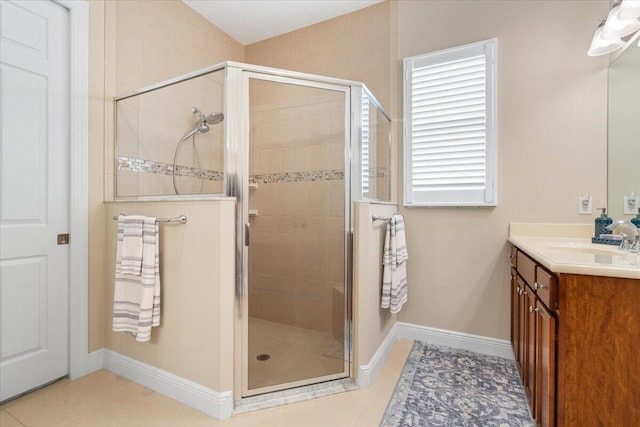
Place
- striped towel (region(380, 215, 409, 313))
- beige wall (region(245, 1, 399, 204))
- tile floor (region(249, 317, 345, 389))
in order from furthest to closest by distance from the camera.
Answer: beige wall (region(245, 1, 399, 204)) → striped towel (region(380, 215, 409, 313)) → tile floor (region(249, 317, 345, 389))

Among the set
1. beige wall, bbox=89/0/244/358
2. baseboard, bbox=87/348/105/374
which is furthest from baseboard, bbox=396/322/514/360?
baseboard, bbox=87/348/105/374

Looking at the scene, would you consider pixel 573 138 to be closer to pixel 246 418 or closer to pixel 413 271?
pixel 413 271

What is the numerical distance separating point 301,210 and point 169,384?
1297 millimetres

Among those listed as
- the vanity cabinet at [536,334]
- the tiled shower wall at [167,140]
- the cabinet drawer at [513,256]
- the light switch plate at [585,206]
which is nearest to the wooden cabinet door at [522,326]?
the vanity cabinet at [536,334]

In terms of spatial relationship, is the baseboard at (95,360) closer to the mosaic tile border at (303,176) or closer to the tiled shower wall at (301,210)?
the tiled shower wall at (301,210)

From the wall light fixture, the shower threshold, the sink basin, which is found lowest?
the shower threshold

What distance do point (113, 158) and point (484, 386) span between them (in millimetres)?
2866

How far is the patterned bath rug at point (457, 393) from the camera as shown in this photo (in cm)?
158

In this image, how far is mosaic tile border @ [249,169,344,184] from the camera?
193 cm

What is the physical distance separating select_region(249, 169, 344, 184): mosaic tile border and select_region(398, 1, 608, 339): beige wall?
0.85 metres

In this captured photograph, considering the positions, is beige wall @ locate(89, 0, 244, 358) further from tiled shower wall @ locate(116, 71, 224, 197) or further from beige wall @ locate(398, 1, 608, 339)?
beige wall @ locate(398, 1, 608, 339)

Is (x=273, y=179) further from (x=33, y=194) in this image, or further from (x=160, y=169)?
(x=33, y=194)

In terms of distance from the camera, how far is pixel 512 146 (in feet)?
7.16

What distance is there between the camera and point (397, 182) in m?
2.56
